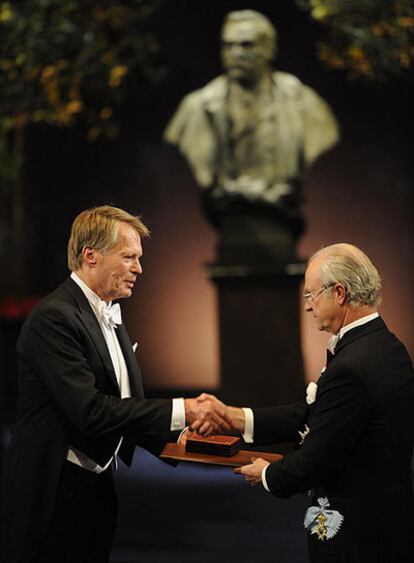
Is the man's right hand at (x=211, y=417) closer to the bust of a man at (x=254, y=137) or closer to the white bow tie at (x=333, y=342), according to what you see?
the white bow tie at (x=333, y=342)

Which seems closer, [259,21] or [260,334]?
[259,21]

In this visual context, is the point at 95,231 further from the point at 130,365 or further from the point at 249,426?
the point at 249,426

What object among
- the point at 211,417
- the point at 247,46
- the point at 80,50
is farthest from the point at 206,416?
the point at 80,50

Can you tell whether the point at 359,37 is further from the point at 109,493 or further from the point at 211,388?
the point at 109,493

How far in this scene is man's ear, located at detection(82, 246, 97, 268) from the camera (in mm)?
2416

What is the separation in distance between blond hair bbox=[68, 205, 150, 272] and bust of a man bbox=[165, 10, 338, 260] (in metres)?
3.45

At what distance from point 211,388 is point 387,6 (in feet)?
10.4

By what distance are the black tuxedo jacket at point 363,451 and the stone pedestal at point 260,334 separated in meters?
3.68

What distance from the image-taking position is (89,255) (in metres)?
2.42

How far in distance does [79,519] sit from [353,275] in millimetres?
1034

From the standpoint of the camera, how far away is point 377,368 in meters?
2.08

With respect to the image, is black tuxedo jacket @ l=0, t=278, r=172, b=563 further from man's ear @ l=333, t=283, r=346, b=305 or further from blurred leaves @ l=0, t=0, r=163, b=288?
blurred leaves @ l=0, t=0, r=163, b=288

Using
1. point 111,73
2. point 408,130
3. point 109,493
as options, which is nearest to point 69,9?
point 111,73

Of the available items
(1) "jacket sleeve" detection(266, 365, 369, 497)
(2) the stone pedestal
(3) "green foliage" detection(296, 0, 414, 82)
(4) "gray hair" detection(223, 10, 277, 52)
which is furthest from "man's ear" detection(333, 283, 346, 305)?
(3) "green foliage" detection(296, 0, 414, 82)
